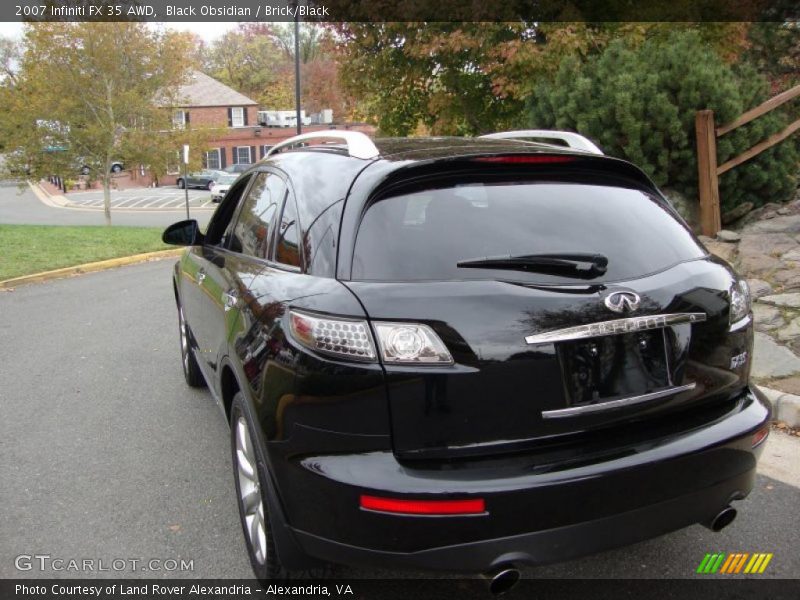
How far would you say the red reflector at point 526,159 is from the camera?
2.60m

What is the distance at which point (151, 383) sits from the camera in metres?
5.46

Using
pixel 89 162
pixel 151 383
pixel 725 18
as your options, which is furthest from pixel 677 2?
pixel 89 162

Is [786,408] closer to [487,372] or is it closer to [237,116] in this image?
[487,372]

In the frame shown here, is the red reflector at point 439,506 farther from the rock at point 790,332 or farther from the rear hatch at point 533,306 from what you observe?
the rock at point 790,332

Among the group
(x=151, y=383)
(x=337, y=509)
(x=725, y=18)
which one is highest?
(x=725, y=18)

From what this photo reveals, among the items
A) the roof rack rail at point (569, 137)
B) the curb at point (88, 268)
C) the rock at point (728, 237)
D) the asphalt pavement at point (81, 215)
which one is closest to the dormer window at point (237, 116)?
the asphalt pavement at point (81, 215)

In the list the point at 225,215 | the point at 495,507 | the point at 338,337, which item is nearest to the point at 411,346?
the point at 338,337

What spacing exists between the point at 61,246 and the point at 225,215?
11.1 meters

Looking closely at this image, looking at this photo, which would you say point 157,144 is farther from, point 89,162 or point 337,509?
point 337,509

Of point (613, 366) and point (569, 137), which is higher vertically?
point (569, 137)

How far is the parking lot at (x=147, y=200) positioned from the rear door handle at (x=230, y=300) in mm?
32517

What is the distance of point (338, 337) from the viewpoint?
7.14 feet

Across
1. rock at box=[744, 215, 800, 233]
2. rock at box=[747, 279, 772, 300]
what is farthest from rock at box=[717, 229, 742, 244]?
rock at box=[747, 279, 772, 300]

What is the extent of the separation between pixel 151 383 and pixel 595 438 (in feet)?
13.6
